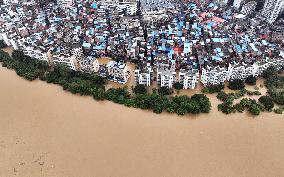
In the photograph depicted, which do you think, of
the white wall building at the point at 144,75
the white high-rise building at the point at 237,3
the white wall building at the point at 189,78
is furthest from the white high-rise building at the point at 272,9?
the white wall building at the point at 144,75

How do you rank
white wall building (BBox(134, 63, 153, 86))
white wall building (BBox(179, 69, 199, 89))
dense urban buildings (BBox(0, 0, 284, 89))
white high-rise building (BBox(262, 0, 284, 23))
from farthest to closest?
white high-rise building (BBox(262, 0, 284, 23)) → dense urban buildings (BBox(0, 0, 284, 89)) → white wall building (BBox(134, 63, 153, 86)) → white wall building (BBox(179, 69, 199, 89))

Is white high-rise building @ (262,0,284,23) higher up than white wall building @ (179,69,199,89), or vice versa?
white high-rise building @ (262,0,284,23)

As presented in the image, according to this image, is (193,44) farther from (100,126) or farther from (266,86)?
(100,126)

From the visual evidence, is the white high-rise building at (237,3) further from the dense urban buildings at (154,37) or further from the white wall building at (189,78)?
the white wall building at (189,78)

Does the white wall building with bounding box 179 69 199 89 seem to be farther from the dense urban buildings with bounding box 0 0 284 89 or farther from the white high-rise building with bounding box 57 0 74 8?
the white high-rise building with bounding box 57 0 74 8

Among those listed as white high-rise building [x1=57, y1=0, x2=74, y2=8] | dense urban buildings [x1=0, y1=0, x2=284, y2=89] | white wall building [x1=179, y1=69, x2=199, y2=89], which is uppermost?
white high-rise building [x1=57, y1=0, x2=74, y2=8]

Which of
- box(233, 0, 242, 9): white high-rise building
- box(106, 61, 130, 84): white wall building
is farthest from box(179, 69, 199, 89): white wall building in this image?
box(233, 0, 242, 9): white high-rise building

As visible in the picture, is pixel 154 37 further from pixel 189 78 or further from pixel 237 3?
pixel 237 3

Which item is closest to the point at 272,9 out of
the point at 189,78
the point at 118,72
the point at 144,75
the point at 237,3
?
the point at 237,3
